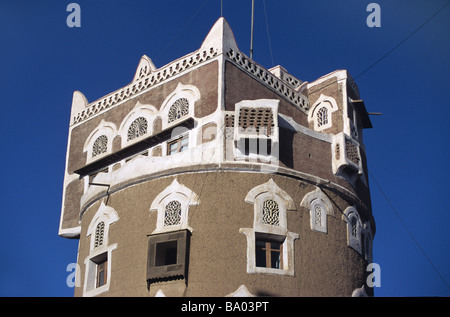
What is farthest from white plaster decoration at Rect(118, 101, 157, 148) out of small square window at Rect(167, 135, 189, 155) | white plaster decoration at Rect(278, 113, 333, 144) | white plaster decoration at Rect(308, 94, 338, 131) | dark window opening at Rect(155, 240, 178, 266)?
white plaster decoration at Rect(308, 94, 338, 131)

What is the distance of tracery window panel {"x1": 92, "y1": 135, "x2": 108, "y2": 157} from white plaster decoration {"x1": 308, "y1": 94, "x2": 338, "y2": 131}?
6.08 metres

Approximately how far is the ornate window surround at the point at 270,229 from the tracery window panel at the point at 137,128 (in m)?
4.43

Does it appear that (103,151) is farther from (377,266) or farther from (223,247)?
(377,266)

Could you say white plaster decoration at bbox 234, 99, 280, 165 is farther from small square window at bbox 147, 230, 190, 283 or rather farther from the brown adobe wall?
small square window at bbox 147, 230, 190, 283

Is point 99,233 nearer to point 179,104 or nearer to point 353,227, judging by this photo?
point 179,104

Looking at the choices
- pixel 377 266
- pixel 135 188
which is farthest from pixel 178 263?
pixel 377 266

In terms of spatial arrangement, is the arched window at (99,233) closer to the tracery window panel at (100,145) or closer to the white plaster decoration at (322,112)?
the tracery window panel at (100,145)

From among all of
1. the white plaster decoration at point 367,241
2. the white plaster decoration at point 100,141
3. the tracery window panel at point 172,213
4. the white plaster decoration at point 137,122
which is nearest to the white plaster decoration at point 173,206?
the tracery window panel at point 172,213

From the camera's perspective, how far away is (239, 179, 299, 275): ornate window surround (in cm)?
2017

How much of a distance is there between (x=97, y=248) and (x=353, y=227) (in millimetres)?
6835

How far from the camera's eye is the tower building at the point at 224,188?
66.3 ft

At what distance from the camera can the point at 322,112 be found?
2450 cm

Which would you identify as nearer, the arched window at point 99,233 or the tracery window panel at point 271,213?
the tracery window panel at point 271,213
